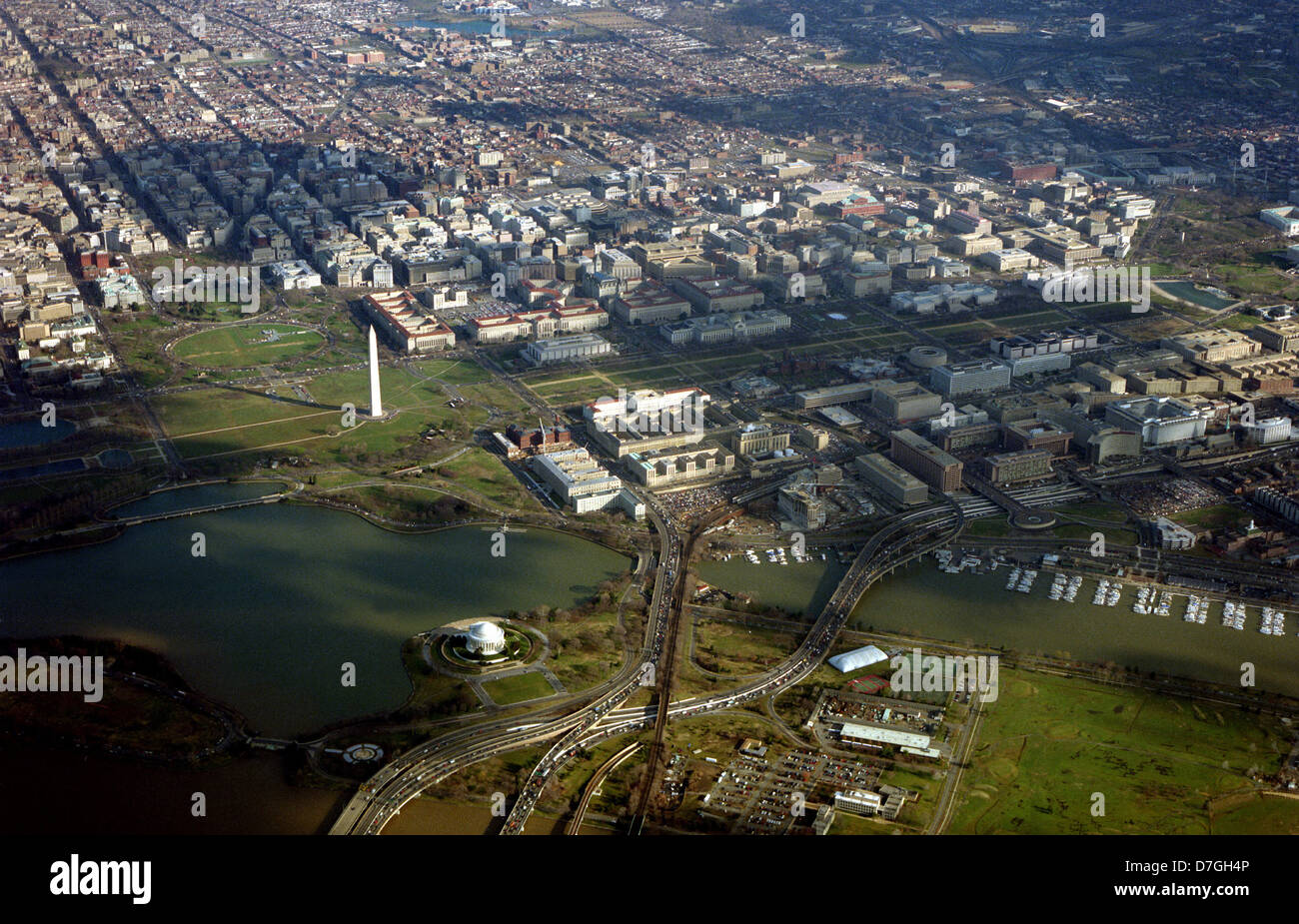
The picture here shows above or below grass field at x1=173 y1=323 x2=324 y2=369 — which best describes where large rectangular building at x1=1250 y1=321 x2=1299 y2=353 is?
above

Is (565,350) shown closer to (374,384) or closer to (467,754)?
(374,384)

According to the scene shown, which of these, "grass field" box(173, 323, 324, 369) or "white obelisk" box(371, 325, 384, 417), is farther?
"grass field" box(173, 323, 324, 369)

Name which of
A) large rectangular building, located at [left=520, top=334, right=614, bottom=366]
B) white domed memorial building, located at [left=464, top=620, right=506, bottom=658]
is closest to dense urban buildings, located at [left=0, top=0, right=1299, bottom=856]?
white domed memorial building, located at [left=464, top=620, right=506, bottom=658]

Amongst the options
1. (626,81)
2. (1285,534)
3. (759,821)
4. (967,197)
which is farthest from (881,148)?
(759,821)

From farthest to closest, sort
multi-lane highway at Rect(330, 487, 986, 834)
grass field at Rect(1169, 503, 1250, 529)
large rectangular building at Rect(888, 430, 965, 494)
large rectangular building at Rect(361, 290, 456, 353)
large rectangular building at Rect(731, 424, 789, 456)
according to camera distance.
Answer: large rectangular building at Rect(361, 290, 456, 353), large rectangular building at Rect(731, 424, 789, 456), large rectangular building at Rect(888, 430, 965, 494), grass field at Rect(1169, 503, 1250, 529), multi-lane highway at Rect(330, 487, 986, 834)

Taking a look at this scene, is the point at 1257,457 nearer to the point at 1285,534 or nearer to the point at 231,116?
the point at 1285,534

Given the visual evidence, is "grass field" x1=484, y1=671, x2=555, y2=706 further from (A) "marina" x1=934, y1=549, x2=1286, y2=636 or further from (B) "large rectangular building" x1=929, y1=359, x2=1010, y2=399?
(B) "large rectangular building" x1=929, y1=359, x2=1010, y2=399

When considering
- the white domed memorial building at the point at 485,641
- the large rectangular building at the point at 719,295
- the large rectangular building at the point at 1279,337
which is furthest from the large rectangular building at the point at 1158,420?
the white domed memorial building at the point at 485,641
